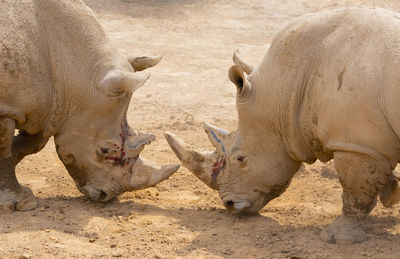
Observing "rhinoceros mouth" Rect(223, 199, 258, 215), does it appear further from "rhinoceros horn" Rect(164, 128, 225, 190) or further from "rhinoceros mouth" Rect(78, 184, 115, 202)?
"rhinoceros mouth" Rect(78, 184, 115, 202)

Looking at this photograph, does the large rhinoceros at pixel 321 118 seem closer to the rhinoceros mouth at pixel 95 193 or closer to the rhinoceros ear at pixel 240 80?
the rhinoceros ear at pixel 240 80

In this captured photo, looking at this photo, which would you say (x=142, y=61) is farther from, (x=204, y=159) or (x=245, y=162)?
(x=245, y=162)

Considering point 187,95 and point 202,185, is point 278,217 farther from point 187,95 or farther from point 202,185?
point 187,95

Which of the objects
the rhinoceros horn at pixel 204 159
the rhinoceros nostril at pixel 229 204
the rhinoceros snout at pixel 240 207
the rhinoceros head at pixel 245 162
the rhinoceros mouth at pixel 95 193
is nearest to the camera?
the rhinoceros head at pixel 245 162

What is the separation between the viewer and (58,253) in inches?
237

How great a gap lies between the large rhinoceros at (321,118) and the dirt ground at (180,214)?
0.96 feet

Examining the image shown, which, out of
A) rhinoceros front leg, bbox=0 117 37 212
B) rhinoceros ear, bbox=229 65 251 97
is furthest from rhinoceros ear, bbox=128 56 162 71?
rhinoceros front leg, bbox=0 117 37 212

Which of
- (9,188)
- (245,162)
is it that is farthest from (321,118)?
(9,188)

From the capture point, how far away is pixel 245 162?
23.1 feet

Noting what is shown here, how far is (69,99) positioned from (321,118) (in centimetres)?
238

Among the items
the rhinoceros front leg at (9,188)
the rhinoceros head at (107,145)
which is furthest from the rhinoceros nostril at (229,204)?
the rhinoceros front leg at (9,188)

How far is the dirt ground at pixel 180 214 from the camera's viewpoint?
20.5ft

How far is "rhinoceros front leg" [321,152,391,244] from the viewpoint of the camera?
6.10 meters

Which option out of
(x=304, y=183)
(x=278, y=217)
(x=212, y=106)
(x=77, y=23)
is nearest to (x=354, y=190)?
(x=278, y=217)
